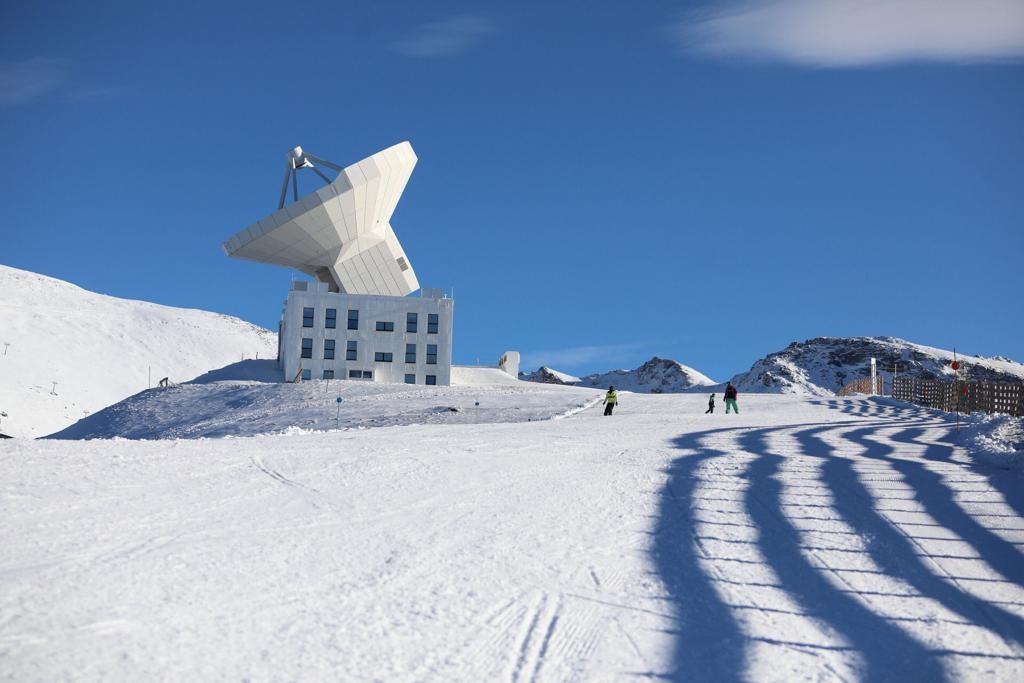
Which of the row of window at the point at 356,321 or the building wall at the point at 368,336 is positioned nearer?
the building wall at the point at 368,336

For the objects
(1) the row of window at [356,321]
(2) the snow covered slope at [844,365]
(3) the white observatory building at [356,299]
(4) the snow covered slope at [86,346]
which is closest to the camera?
(3) the white observatory building at [356,299]

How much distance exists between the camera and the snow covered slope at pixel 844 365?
6117 inches

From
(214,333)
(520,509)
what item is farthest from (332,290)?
(214,333)

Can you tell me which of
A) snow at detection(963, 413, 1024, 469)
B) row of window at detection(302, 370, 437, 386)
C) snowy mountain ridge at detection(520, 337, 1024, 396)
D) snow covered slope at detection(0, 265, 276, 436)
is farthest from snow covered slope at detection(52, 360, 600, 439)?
snowy mountain ridge at detection(520, 337, 1024, 396)

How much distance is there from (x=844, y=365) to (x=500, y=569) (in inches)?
7180

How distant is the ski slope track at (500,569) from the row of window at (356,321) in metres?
43.7

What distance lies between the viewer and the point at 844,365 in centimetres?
17938

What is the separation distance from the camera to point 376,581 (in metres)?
→ 8.36

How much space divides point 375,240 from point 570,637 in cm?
5557

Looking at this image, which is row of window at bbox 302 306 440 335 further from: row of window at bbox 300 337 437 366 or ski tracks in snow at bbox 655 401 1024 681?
ski tracks in snow at bbox 655 401 1024 681

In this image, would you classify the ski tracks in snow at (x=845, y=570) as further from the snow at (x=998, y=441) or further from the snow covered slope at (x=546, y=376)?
the snow covered slope at (x=546, y=376)

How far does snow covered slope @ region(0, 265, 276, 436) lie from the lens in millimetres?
91919

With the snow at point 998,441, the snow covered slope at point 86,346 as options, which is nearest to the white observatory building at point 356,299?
the snow covered slope at point 86,346

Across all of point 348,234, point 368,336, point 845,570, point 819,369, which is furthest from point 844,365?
point 845,570
